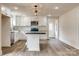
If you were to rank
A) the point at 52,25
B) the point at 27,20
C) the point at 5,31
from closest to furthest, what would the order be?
the point at 5,31 → the point at 27,20 → the point at 52,25

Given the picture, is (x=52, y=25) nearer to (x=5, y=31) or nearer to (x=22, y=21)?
(x=22, y=21)

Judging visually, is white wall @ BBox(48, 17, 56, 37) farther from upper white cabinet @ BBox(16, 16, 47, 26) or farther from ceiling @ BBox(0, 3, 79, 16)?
ceiling @ BBox(0, 3, 79, 16)

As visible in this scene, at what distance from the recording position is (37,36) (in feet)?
23.2

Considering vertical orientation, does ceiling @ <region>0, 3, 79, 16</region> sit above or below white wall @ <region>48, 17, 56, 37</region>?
above

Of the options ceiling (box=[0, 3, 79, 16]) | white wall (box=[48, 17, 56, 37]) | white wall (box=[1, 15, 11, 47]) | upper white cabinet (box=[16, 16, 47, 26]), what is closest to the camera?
ceiling (box=[0, 3, 79, 16])

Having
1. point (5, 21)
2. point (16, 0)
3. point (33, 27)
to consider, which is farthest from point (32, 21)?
point (16, 0)

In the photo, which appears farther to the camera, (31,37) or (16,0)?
(31,37)

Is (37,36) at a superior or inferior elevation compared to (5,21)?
inferior

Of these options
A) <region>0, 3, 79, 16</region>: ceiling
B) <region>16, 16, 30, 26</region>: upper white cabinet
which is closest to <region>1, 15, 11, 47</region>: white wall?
<region>0, 3, 79, 16</region>: ceiling

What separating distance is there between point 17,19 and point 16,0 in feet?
28.2

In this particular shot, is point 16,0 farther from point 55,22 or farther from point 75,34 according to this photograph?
point 55,22

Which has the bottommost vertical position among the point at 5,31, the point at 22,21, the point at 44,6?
the point at 5,31

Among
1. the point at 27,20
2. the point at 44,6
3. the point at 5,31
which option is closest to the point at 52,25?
the point at 27,20

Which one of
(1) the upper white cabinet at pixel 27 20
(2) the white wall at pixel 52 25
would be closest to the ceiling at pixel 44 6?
(1) the upper white cabinet at pixel 27 20
